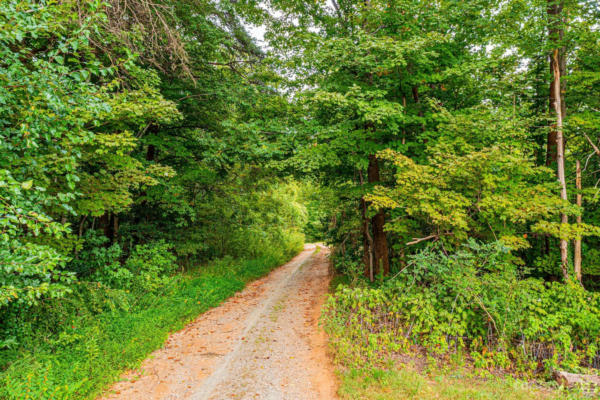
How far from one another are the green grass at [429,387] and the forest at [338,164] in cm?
5

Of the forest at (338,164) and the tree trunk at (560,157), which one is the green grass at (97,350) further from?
the tree trunk at (560,157)

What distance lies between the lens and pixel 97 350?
4.74 metres

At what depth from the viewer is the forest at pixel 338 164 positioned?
3826 mm

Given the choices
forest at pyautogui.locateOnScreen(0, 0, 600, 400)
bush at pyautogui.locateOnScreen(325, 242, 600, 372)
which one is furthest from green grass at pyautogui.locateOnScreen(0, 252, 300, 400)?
bush at pyautogui.locateOnScreen(325, 242, 600, 372)

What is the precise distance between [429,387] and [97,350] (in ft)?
17.7

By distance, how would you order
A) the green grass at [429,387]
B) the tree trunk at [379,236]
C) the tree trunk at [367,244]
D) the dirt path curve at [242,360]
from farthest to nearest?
the tree trunk at [367,244], the tree trunk at [379,236], the dirt path curve at [242,360], the green grass at [429,387]

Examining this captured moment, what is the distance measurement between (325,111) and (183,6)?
194 inches

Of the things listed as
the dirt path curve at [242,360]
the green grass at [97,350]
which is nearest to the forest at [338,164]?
the green grass at [97,350]

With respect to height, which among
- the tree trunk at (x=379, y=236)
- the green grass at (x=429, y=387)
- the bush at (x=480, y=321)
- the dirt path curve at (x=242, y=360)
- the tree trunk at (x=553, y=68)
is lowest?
the dirt path curve at (x=242, y=360)

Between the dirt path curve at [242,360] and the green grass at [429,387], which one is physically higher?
the green grass at [429,387]

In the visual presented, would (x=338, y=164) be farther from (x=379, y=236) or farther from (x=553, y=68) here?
(x=553, y=68)

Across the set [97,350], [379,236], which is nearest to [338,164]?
[379,236]

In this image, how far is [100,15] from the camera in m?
3.42

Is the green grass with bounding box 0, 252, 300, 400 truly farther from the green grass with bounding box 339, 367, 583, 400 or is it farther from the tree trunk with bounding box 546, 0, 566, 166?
the tree trunk with bounding box 546, 0, 566, 166
